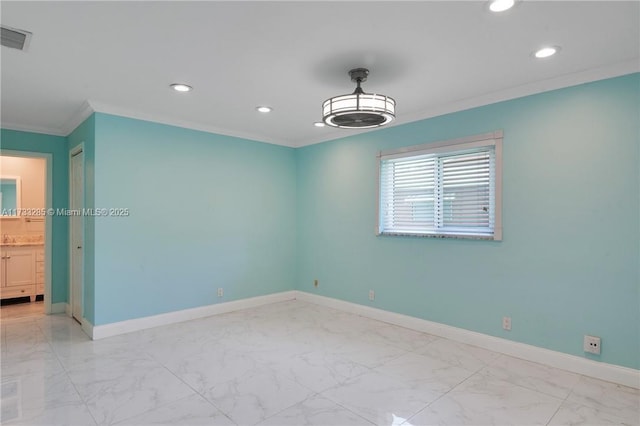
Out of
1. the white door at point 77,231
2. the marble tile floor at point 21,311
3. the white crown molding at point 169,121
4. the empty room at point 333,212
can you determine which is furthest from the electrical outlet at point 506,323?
the marble tile floor at point 21,311

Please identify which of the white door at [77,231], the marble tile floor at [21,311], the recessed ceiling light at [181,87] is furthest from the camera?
the marble tile floor at [21,311]

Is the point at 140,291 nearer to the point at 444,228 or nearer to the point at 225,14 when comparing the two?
the point at 225,14

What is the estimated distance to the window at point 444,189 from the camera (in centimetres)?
344

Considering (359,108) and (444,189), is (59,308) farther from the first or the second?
(444,189)

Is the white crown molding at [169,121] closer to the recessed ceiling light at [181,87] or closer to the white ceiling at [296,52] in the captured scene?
the white ceiling at [296,52]

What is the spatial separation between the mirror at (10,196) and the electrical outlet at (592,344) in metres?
7.65

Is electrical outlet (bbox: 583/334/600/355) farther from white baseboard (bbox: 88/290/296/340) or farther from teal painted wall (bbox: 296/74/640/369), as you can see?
white baseboard (bbox: 88/290/296/340)

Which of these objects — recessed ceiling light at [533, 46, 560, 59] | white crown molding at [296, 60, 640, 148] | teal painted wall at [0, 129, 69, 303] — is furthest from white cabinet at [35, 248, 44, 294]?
recessed ceiling light at [533, 46, 560, 59]

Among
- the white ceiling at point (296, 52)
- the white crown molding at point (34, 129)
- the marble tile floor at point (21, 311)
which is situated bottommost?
the marble tile floor at point (21, 311)

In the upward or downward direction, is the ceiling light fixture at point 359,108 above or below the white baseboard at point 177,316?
above

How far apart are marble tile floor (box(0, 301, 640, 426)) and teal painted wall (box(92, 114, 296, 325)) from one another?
1.99 ft

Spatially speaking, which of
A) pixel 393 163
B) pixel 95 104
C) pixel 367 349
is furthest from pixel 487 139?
pixel 95 104

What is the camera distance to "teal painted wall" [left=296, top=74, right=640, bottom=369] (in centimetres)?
272

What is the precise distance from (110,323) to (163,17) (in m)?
3.24
